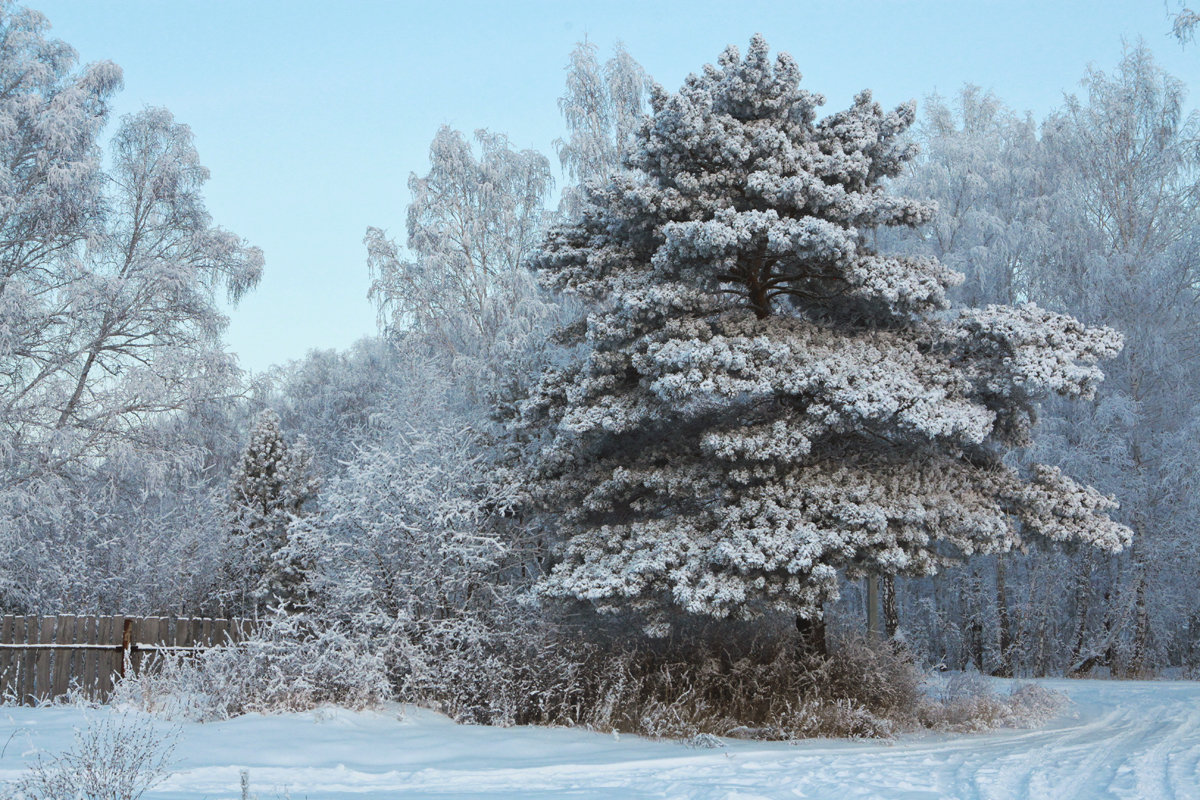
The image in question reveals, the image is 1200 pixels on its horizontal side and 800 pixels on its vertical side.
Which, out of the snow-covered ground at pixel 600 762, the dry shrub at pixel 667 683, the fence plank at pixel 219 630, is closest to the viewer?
the snow-covered ground at pixel 600 762

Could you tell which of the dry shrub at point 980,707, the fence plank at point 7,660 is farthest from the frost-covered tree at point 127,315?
the dry shrub at point 980,707

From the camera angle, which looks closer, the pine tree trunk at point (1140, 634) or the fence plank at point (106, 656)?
the fence plank at point (106, 656)

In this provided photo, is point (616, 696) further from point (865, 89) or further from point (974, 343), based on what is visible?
point (865, 89)

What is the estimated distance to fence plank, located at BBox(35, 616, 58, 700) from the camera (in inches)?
469

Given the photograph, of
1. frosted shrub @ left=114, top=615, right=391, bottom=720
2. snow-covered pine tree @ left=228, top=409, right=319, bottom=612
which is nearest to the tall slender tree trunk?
snow-covered pine tree @ left=228, top=409, right=319, bottom=612

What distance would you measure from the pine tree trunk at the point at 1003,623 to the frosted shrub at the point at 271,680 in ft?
51.3

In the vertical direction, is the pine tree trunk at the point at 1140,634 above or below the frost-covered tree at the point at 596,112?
below

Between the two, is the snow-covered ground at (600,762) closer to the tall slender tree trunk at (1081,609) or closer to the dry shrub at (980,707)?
the dry shrub at (980,707)

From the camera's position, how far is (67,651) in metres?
12.0

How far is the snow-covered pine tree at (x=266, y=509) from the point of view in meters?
17.0

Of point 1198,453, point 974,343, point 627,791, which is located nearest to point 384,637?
point 627,791

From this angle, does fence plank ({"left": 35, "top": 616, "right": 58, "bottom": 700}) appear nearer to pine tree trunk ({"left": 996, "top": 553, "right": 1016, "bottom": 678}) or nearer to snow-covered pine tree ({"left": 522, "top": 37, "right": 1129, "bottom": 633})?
snow-covered pine tree ({"left": 522, "top": 37, "right": 1129, "bottom": 633})

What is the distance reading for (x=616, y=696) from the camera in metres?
10.4

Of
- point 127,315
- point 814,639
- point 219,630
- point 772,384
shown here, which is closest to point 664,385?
point 772,384
